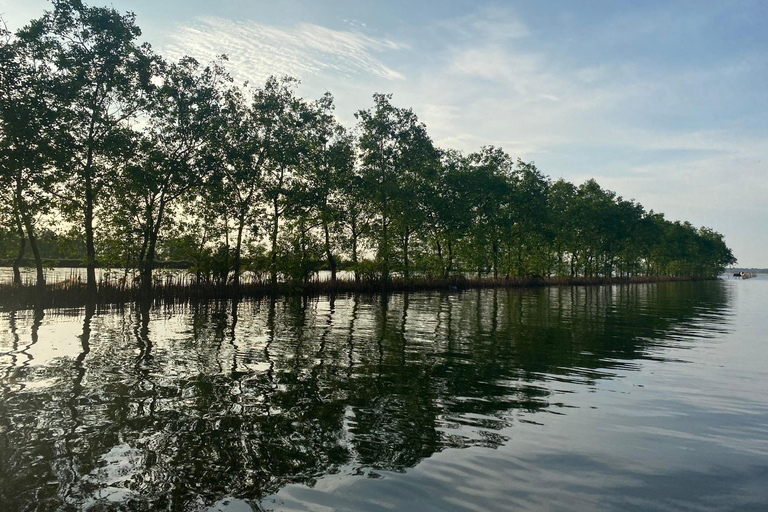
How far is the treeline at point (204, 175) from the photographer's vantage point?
26844 mm

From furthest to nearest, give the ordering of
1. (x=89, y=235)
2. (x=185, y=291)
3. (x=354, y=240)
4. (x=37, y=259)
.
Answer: (x=354, y=240), (x=185, y=291), (x=89, y=235), (x=37, y=259)

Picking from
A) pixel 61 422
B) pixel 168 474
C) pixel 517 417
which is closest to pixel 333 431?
pixel 168 474

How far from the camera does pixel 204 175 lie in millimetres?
32969

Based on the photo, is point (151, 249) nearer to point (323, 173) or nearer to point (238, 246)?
point (238, 246)

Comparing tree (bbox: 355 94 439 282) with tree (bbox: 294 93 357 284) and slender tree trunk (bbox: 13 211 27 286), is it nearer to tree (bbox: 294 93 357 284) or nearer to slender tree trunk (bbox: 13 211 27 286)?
tree (bbox: 294 93 357 284)

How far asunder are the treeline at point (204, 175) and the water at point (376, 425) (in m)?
15.3

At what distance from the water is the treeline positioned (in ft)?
50.2

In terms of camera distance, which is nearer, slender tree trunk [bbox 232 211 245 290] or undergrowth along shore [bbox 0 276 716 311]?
undergrowth along shore [bbox 0 276 716 311]

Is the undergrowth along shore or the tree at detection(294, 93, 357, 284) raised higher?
the tree at detection(294, 93, 357, 284)

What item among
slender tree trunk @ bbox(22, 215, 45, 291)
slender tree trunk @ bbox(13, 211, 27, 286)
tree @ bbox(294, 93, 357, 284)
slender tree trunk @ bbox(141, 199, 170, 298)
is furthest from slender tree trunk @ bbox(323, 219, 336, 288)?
slender tree trunk @ bbox(13, 211, 27, 286)

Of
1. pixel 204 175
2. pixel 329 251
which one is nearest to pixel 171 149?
pixel 204 175

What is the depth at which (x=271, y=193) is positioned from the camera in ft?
123

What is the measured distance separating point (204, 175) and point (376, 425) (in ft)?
95.4

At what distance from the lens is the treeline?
88.1ft
